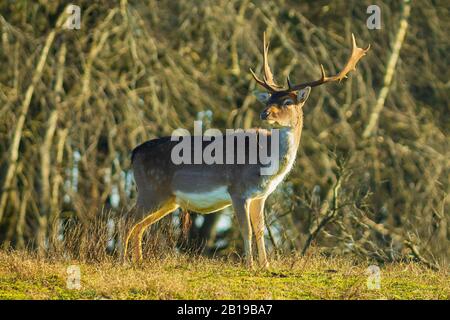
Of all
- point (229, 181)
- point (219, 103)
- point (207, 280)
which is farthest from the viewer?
point (219, 103)

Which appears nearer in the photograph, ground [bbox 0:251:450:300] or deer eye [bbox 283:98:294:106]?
ground [bbox 0:251:450:300]

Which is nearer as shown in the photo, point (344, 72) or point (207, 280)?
point (207, 280)

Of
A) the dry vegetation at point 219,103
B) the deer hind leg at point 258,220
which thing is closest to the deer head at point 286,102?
the deer hind leg at point 258,220

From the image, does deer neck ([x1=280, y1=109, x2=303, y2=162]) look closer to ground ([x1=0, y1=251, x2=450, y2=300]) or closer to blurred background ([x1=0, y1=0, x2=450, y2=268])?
ground ([x1=0, y1=251, x2=450, y2=300])

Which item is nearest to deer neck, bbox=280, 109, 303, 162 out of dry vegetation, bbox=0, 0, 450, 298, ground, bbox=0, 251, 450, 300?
ground, bbox=0, 251, 450, 300

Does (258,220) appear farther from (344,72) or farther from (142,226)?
(344,72)

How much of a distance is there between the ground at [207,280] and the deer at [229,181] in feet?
2.35

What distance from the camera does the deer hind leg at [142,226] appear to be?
40.7 feet

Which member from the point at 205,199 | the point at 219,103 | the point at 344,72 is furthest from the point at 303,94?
the point at 219,103

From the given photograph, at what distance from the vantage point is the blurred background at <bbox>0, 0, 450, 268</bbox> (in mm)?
18380

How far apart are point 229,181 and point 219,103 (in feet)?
26.9

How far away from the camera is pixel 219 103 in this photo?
67.6 ft

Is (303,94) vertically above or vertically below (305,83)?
below

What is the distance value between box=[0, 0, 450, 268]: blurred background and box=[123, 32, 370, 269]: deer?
4.22m
